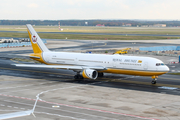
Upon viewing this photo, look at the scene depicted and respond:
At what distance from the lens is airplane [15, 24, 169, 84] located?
46281 mm

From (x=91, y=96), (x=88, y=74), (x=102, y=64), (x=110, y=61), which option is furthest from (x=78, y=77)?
(x=91, y=96)

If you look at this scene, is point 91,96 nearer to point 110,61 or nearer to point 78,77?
point 110,61

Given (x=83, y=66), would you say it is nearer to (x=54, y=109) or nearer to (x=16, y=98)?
(x=16, y=98)

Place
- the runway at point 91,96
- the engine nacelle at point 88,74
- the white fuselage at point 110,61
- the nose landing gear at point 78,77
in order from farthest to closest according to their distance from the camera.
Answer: the nose landing gear at point 78,77
the engine nacelle at point 88,74
the white fuselage at point 110,61
the runway at point 91,96

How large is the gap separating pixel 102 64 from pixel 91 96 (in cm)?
1284

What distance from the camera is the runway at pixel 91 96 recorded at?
3030 cm

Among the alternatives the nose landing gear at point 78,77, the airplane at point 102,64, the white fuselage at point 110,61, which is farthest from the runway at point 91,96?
the white fuselage at point 110,61

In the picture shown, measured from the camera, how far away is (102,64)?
50219mm

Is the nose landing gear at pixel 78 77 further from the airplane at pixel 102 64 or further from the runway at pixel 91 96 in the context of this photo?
the runway at pixel 91 96

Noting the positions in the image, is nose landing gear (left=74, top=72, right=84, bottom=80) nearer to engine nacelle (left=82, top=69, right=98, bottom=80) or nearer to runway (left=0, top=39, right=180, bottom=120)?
runway (left=0, top=39, right=180, bottom=120)

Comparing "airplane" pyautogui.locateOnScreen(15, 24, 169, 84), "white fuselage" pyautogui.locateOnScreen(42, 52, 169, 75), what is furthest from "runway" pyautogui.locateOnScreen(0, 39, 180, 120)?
"white fuselage" pyautogui.locateOnScreen(42, 52, 169, 75)

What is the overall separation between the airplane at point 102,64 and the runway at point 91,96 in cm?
184

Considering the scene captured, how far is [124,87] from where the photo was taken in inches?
1752

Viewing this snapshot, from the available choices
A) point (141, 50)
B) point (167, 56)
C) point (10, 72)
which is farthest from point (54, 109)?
point (141, 50)
